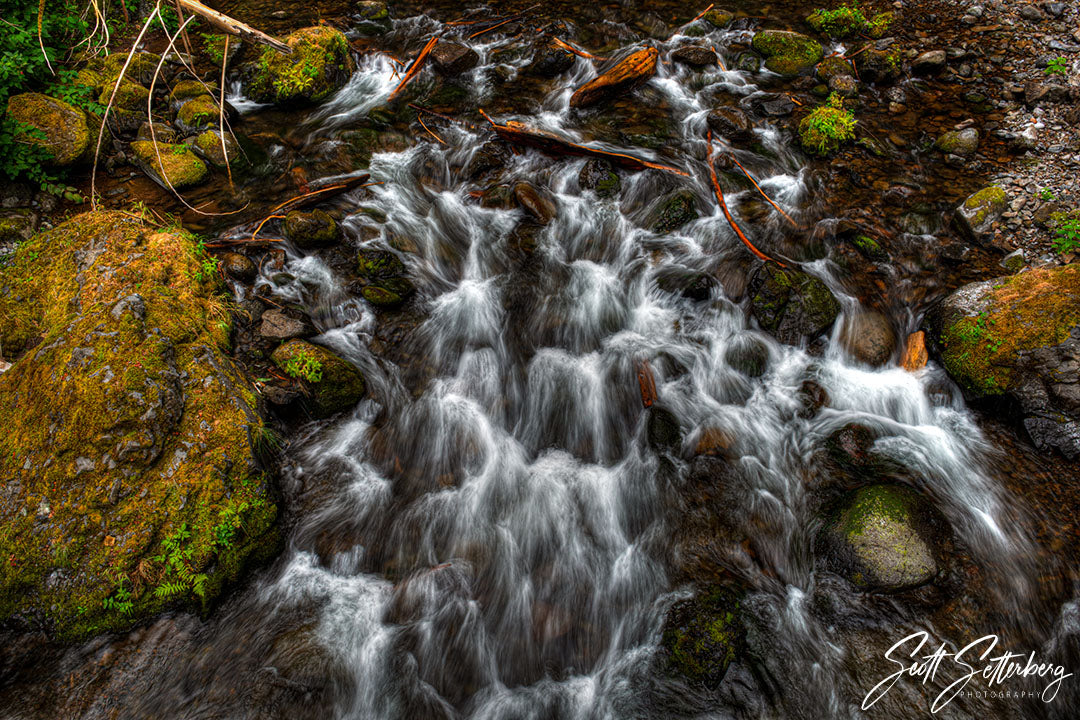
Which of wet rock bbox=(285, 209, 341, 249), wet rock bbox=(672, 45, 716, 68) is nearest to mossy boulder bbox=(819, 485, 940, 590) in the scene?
wet rock bbox=(285, 209, 341, 249)

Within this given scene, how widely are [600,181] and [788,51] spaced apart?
16.1 ft

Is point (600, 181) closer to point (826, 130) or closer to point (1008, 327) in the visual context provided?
point (826, 130)

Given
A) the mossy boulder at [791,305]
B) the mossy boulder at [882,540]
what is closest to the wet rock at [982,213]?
the mossy boulder at [791,305]

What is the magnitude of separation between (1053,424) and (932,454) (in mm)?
995

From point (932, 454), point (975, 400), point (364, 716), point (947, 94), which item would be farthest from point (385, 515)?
point (947, 94)

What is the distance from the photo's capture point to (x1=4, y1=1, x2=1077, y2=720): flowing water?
383 cm

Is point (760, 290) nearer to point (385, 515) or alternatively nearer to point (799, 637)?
point (799, 637)

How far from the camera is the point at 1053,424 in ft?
15.2

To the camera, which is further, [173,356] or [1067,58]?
[1067,58]

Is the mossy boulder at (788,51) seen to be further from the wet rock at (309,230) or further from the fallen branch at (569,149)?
the wet rock at (309,230)

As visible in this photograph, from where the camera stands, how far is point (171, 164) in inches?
252

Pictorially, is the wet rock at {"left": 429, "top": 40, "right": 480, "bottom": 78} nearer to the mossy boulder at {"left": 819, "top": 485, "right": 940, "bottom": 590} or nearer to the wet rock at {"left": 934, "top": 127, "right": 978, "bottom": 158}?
the wet rock at {"left": 934, "top": 127, "right": 978, "bottom": 158}

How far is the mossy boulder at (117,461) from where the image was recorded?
3.57m
